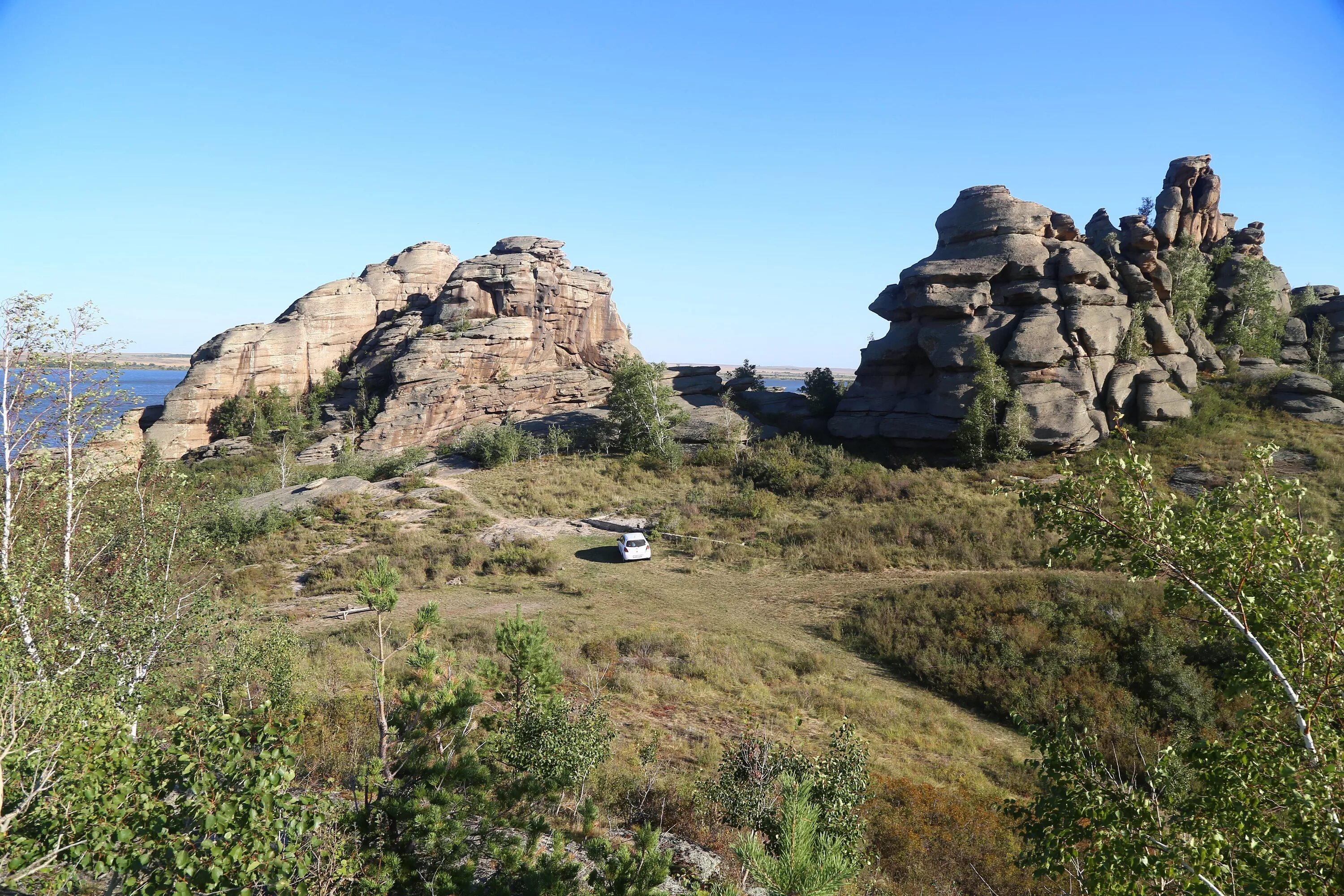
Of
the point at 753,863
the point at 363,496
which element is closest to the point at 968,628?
the point at 753,863

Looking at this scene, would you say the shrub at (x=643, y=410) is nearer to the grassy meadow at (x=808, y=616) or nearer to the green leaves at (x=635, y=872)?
the grassy meadow at (x=808, y=616)

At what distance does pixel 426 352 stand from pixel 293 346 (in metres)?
14.8

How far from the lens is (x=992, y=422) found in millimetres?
35625

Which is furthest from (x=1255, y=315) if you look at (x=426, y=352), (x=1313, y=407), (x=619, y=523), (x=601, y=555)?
(x=426, y=352)

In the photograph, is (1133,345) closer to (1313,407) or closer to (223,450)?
(1313,407)

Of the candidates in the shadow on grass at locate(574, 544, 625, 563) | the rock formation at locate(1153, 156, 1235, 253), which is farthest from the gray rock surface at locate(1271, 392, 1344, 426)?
the shadow on grass at locate(574, 544, 625, 563)

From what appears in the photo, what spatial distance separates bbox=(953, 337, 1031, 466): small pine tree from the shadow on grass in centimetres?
2137

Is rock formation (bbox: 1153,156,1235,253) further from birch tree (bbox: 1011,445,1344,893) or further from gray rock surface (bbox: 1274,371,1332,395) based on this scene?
birch tree (bbox: 1011,445,1344,893)

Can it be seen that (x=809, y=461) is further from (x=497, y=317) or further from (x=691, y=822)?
(x=497, y=317)

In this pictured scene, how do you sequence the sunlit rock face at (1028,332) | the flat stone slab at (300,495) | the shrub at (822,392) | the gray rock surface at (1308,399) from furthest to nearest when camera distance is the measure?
the shrub at (822,392) → the sunlit rock face at (1028,332) → the gray rock surface at (1308,399) → the flat stone slab at (300,495)

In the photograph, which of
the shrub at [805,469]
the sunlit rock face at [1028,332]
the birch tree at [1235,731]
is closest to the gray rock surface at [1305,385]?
the sunlit rock face at [1028,332]

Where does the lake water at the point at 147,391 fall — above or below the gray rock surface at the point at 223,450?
above

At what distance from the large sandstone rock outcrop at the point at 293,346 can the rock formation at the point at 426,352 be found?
0.10 metres

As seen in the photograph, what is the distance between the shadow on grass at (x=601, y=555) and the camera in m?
26.8
